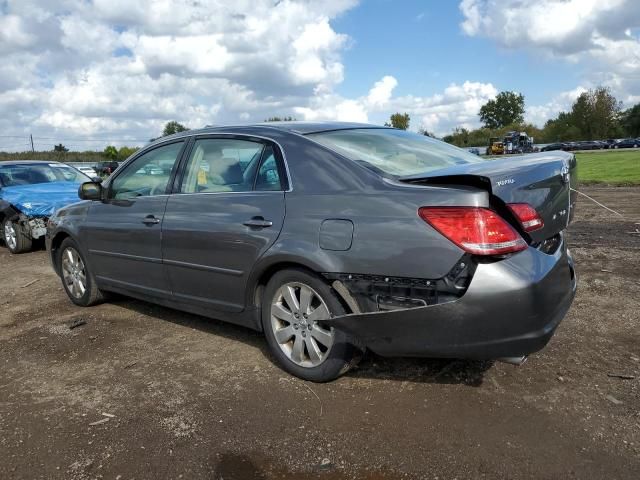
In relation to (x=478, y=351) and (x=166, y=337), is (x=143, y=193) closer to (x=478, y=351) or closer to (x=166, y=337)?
(x=166, y=337)

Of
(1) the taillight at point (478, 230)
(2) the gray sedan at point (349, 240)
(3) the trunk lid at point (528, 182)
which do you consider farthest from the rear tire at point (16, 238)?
(1) the taillight at point (478, 230)

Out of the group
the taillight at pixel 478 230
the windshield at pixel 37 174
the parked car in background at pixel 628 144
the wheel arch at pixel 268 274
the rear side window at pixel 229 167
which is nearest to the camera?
the taillight at pixel 478 230

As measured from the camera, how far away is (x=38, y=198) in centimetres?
921

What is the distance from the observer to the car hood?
359 inches

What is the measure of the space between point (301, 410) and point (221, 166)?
192cm

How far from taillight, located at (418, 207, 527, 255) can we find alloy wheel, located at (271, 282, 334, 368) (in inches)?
37.2

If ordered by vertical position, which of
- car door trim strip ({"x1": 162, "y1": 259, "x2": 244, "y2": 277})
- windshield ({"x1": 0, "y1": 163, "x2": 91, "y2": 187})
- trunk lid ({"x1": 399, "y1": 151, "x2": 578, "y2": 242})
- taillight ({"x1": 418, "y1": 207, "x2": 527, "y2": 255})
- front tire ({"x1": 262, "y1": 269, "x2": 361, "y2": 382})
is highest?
windshield ({"x1": 0, "y1": 163, "x2": 91, "y2": 187})

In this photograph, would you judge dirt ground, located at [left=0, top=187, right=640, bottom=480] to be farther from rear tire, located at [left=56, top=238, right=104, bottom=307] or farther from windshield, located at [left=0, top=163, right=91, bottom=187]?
windshield, located at [left=0, top=163, right=91, bottom=187]

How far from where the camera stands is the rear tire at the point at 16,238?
9.21m

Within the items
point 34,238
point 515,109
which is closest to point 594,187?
point 34,238

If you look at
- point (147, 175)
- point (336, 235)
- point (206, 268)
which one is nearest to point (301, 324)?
point (336, 235)

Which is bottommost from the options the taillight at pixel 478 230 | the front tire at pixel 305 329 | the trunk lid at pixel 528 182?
the front tire at pixel 305 329

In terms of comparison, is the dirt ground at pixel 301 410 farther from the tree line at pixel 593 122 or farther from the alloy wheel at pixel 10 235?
the tree line at pixel 593 122

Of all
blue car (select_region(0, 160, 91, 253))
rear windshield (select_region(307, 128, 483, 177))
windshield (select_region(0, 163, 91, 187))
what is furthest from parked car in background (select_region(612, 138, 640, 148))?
rear windshield (select_region(307, 128, 483, 177))
